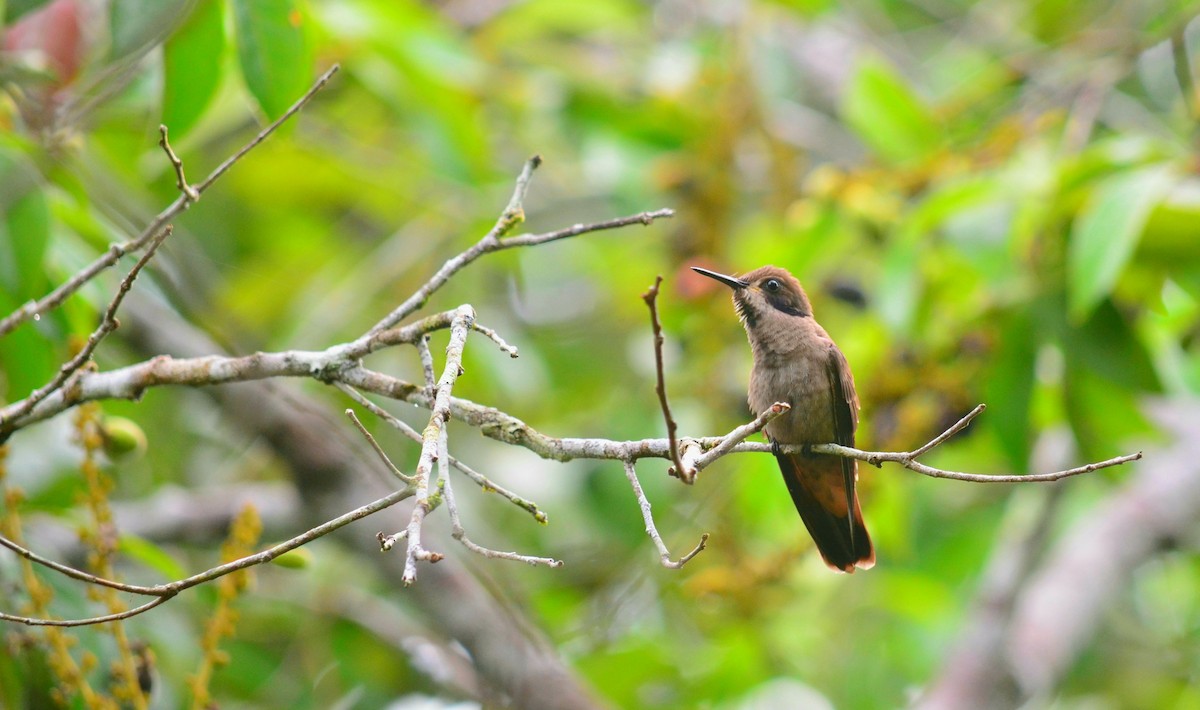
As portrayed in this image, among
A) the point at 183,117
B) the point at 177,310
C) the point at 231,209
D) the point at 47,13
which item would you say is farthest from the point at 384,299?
the point at 183,117

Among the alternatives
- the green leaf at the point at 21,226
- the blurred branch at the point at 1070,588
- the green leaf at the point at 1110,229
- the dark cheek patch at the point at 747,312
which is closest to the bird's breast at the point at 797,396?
the dark cheek patch at the point at 747,312

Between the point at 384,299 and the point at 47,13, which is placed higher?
the point at 47,13

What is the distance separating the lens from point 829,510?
3.98 metres

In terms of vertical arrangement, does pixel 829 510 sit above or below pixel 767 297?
below

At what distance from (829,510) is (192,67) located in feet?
7.94

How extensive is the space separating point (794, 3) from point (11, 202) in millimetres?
4503

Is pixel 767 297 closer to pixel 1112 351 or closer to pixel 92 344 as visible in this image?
pixel 1112 351

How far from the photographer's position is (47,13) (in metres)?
4.06

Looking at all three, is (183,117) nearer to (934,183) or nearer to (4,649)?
(4,649)

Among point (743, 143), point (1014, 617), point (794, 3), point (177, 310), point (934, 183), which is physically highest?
point (177, 310)

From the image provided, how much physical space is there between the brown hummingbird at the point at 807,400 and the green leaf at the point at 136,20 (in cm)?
179

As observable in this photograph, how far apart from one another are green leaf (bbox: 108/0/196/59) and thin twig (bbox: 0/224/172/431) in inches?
30.9

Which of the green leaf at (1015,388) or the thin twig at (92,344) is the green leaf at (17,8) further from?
the green leaf at (1015,388)

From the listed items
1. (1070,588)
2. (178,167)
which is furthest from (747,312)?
(1070,588)
